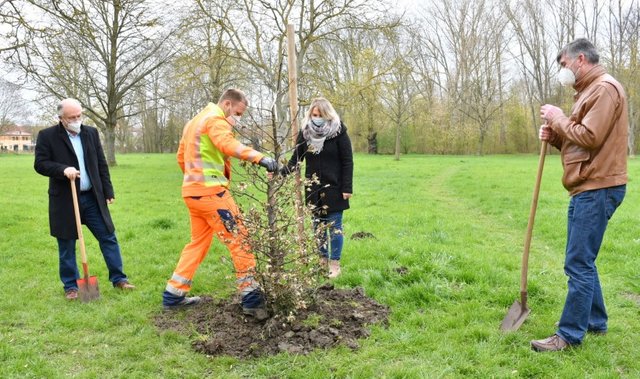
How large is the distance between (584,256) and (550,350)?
2.63 feet

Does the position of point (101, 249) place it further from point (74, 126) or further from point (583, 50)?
point (583, 50)

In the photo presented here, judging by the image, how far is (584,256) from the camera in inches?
147

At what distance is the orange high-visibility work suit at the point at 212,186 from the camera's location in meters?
4.46

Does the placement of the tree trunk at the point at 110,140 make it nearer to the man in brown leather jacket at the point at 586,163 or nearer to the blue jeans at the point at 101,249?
the blue jeans at the point at 101,249

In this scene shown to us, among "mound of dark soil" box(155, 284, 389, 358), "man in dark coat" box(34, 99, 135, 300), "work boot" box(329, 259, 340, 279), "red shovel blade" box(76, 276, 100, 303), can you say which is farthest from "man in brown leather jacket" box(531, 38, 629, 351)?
"man in dark coat" box(34, 99, 135, 300)

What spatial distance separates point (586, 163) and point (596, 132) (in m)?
0.31

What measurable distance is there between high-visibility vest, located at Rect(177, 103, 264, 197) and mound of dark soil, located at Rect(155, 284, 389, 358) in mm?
1224

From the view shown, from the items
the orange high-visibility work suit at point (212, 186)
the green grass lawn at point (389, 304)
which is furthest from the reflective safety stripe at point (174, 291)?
the green grass lawn at point (389, 304)

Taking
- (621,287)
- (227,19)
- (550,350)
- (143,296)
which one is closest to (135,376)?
(143,296)

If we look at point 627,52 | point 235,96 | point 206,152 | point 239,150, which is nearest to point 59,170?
point 206,152

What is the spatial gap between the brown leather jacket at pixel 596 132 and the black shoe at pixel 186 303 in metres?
3.77

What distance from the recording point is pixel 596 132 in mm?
3465

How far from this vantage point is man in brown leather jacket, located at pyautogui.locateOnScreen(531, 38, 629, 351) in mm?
3525

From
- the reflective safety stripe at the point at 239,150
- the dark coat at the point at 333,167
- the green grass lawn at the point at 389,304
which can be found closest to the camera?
the green grass lawn at the point at 389,304
